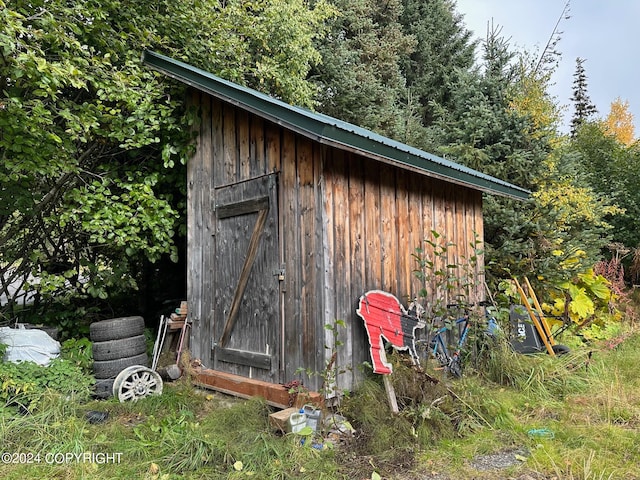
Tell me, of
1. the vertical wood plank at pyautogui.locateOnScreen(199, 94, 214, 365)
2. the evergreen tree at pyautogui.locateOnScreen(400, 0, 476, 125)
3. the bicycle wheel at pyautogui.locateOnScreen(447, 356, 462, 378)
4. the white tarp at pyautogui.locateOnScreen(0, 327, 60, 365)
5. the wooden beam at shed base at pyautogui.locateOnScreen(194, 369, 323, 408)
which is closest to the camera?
the wooden beam at shed base at pyautogui.locateOnScreen(194, 369, 323, 408)

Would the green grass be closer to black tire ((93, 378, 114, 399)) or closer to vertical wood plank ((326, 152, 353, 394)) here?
black tire ((93, 378, 114, 399))

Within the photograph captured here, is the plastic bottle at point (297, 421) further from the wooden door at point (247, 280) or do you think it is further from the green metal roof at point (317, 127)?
the green metal roof at point (317, 127)

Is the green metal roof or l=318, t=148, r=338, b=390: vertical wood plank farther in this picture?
l=318, t=148, r=338, b=390: vertical wood plank

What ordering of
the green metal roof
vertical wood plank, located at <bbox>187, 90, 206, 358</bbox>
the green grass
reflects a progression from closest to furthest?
the green grass
the green metal roof
vertical wood plank, located at <bbox>187, 90, 206, 358</bbox>

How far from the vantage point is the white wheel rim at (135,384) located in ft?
13.9

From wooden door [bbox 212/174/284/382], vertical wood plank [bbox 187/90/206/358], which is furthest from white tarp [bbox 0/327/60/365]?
wooden door [bbox 212/174/284/382]

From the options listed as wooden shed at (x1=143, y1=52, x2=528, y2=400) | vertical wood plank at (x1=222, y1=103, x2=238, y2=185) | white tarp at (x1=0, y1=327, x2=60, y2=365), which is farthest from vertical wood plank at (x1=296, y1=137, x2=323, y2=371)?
white tarp at (x1=0, y1=327, x2=60, y2=365)

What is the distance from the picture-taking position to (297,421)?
3.21 m

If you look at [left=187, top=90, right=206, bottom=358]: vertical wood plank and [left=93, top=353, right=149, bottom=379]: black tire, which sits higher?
[left=187, top=90, right=206, bottom=358]: vertical wood plank

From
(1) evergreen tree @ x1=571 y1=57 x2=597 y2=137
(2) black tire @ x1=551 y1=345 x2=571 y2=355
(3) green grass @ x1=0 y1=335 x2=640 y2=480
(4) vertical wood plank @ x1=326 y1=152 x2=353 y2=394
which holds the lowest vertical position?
(3) green grass @ x1=0 y1=335 x2=640 y2=480

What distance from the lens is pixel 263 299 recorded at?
4227 mm

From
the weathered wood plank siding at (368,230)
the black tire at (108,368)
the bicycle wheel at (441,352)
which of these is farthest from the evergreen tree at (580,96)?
the black tire at (108,368)

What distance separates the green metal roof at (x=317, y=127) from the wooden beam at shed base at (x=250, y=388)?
6.85 ft

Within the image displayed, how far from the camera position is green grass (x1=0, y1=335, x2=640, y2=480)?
2826 mm
